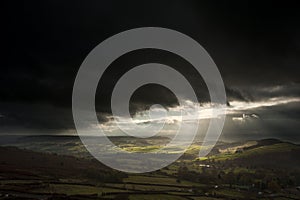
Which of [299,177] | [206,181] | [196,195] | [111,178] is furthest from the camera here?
[299,177]

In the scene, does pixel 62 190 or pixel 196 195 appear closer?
Answer: pixel 62 190

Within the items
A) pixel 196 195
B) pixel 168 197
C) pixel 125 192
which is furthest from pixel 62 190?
pixel 196 195

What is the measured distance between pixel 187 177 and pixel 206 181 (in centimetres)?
1096

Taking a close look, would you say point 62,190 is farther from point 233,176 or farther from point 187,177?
point 233,176

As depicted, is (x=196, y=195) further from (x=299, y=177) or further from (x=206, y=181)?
(x=299, y=177)

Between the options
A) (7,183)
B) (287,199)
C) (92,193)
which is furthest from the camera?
(287,199)

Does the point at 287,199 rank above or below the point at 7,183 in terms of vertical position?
below

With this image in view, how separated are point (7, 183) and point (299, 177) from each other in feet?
507

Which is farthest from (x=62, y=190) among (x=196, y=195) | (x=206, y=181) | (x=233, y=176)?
(x=233, y=176)

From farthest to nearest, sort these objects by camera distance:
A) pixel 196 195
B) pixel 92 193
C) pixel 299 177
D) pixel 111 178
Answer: pixel 299 177 < pixel 111 178 < pixel 196 195 < pixel 92 193

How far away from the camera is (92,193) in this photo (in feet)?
265

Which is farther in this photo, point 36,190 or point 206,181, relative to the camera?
point 206,181

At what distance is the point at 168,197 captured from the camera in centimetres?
8475

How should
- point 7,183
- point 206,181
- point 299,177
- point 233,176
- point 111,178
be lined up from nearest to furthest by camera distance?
1. point 7,183
2. point 111,178
3. point 206,181
4. point 233,176
5. point 299,177
